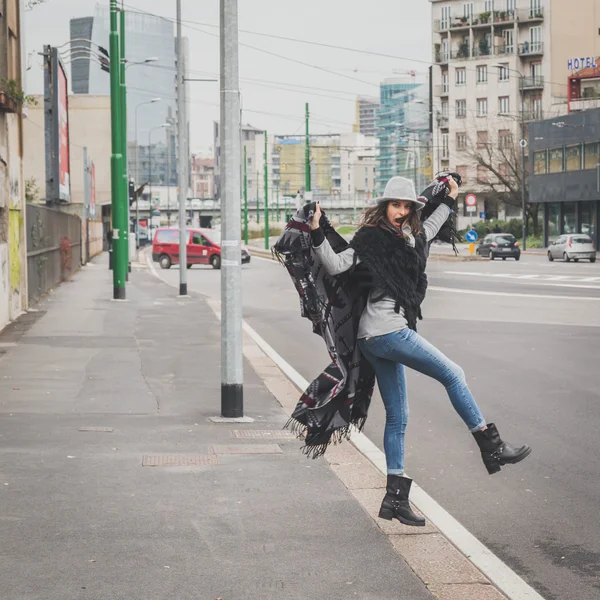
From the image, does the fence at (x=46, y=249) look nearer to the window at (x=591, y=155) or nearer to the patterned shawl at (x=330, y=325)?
the patterned shawl at (x=330, y=325)

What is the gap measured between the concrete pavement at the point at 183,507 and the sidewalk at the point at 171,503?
0.04ft

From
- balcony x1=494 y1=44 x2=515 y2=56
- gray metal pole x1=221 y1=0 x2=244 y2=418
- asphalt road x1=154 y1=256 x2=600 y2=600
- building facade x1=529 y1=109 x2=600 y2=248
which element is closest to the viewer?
asphalt road x1=154 y1=256 x2=600 y2=600

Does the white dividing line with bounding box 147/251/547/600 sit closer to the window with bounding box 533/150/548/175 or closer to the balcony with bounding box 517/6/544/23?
the window with bounding box 533/150/548/175

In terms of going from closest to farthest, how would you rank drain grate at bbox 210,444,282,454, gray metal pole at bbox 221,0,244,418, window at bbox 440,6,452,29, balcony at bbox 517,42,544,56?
drain grate at bbox 210,444,282,454, gray metal pole at bbox 221,0,244,418, balcony at bbox 517,42,544,56, window at bbox 440,6,452,29

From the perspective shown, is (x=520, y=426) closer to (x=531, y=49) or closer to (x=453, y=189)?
(x=453, y=189)

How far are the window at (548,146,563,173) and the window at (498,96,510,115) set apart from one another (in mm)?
26962

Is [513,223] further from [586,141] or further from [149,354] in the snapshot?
[149,354]

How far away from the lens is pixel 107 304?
78.0 feet

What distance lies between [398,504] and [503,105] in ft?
306

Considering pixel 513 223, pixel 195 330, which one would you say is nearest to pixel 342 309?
pixel 195 330

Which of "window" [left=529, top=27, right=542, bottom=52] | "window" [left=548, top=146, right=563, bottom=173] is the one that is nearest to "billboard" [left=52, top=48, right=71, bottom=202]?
"window" [left=548, top=146, right=563, bottom=173]

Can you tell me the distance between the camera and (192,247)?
49.1 m

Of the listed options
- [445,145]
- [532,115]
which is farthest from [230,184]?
[445,145]

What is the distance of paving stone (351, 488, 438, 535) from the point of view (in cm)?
577
